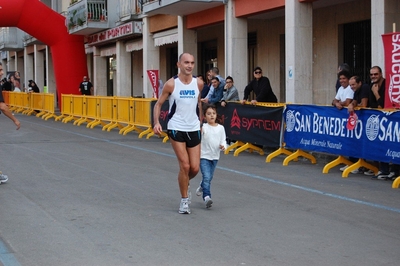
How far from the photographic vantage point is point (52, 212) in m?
8.73

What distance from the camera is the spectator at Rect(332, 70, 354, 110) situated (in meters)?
13.4

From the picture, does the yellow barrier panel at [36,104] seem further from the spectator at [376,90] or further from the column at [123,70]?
the spectator at [376,90]

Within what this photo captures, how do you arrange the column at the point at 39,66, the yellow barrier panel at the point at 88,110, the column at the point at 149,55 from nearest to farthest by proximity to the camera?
the yellow barrier panel at the point at 88,110
the column at the point at 149,55
the column at the point at 39,66

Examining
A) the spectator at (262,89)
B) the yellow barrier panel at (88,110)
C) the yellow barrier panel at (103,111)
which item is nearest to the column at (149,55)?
the yellow barrier panel at (88,110)

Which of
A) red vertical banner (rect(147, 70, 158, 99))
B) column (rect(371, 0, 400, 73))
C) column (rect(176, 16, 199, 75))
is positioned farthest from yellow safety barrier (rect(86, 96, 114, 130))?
column (rect(371, 0, 400, 73))

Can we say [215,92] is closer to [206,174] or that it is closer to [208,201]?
[206,174]

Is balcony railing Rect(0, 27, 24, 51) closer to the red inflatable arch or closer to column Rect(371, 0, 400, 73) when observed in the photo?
the red inflatable arch

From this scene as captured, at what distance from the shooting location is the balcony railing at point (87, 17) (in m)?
34.3

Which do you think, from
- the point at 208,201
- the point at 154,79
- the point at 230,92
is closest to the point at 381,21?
the point at 230,92

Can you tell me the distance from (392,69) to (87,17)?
24.5m

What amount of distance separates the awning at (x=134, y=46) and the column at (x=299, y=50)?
1300 cm

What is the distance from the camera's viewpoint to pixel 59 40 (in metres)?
33.4

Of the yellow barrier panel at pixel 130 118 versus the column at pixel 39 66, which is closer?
the yellow barrier panel at pixel 130 118

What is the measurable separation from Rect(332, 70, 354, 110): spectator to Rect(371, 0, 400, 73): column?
2.58 metres
